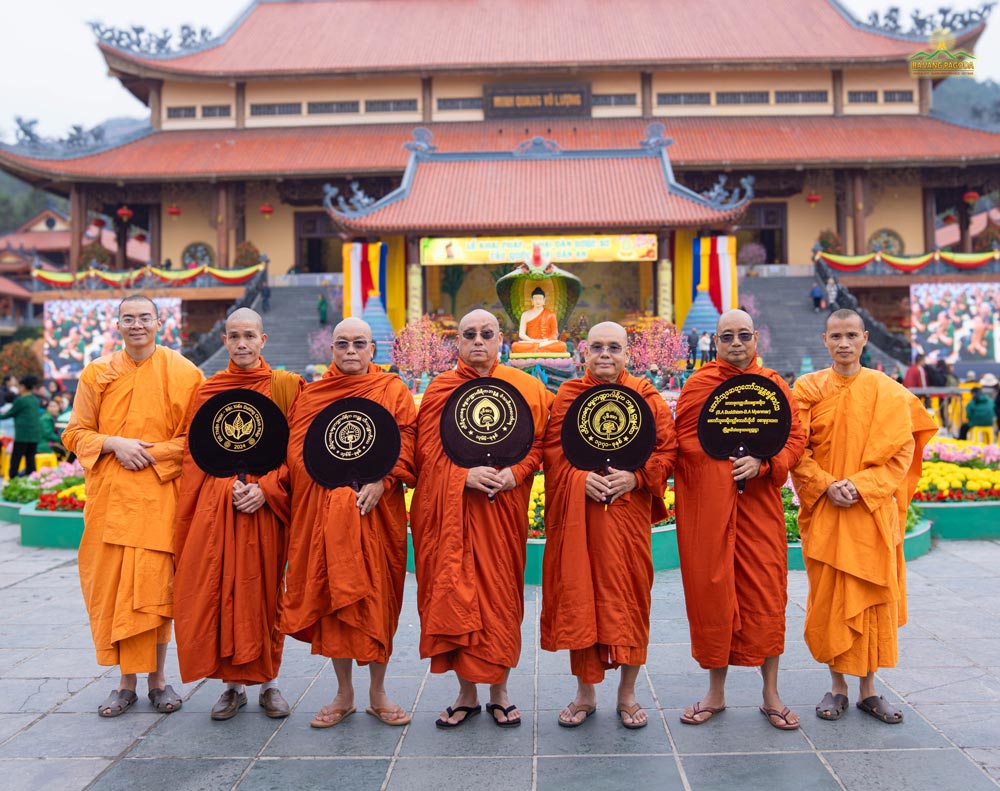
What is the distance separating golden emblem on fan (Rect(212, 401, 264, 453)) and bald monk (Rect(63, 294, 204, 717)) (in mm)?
291

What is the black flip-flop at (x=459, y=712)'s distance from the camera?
3.58 meters

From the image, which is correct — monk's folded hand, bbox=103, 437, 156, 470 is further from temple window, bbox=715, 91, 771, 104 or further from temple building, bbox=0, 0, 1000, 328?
temple window, bbox=715, 91, 771, 104

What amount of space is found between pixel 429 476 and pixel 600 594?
0.87 meters

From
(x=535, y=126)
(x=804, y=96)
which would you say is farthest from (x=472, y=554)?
(x=804, y=96)

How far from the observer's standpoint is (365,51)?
25.8 m

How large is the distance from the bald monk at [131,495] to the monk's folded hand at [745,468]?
245 cm

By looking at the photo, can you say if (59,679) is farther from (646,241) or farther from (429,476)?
(646,241)

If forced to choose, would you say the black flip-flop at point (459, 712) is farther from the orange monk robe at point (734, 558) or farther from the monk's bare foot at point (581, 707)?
the orange monk robe at point (734, 558)

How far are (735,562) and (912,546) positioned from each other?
3.84 meters

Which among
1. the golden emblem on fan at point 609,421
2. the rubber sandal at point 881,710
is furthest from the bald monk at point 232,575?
the rubber sandal at point 881,710

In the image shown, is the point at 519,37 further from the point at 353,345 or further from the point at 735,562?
the point at 735,562

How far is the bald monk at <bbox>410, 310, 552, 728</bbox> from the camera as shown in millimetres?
3484

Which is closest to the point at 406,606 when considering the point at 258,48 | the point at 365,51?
the point at 365,51

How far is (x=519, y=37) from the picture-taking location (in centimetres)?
2627
